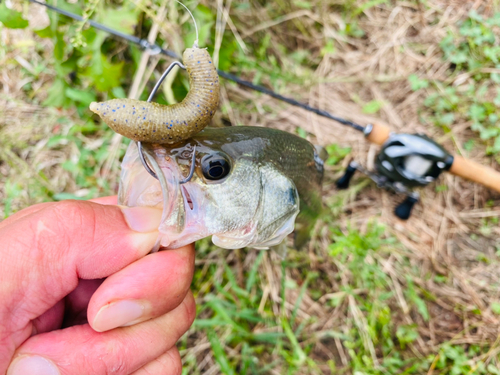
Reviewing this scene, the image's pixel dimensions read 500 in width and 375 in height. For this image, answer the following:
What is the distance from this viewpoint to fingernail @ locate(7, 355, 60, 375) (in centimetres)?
119

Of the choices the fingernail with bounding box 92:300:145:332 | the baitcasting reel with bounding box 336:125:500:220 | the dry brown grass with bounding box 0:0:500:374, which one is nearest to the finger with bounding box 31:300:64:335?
the fingernail with bounding box 92:300:145:332

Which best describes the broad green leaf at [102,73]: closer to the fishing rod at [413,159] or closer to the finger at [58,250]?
the fishing rod at [413,159]

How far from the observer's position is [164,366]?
1.48 metres

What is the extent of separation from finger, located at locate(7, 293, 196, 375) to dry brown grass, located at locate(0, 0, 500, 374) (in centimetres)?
146

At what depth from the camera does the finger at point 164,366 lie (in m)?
1.45

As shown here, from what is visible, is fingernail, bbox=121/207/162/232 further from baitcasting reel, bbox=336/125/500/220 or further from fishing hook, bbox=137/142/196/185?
baitcasting reel, bbox=336/125/500/220

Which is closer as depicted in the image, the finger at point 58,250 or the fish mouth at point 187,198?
the finger at point 58,250

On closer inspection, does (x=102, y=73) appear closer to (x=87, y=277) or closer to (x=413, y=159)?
(x=87, y=277)

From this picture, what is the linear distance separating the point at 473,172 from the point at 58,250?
2853mm

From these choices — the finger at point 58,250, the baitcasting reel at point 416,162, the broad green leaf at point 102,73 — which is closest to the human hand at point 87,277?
the finger at point 58,250

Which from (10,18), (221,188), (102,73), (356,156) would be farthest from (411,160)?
(10,18)

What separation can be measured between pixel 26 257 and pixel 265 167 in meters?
0.93

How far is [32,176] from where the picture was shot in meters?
2.96

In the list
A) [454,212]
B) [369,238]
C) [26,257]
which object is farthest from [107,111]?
[454,212]
